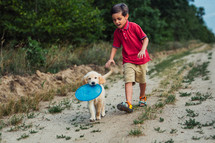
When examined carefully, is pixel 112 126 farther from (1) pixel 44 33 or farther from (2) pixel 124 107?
(1) pixel 44 33

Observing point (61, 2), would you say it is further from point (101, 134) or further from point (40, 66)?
point (101, 134)

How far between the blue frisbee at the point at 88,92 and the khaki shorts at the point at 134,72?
85 cm

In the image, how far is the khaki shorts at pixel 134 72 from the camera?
5062 mm

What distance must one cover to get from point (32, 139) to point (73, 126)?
874 mm

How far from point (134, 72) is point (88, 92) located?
1.29 meters

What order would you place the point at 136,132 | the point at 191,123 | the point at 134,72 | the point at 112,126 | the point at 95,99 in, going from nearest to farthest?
the point at 136,132 → the point at 191,123 → the point at 112,126 → the point at 95,99 → the point at 134,72

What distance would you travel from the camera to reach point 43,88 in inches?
278

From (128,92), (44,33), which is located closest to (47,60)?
(44,33)

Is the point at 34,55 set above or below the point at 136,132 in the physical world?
above

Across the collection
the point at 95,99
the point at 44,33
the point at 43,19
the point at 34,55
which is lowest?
the point at 95,99

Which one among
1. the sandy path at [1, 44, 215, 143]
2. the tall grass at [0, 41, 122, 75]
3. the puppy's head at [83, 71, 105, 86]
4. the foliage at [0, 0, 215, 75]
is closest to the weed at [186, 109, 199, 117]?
the sandy path at [1, 44, 215, 143]

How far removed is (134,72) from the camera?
5168 mm

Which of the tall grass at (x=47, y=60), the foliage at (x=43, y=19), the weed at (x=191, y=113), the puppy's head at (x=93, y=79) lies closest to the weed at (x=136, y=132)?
the puppy's head at (x=93, y=79)

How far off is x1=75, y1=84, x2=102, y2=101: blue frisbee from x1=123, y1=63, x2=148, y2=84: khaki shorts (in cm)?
85
